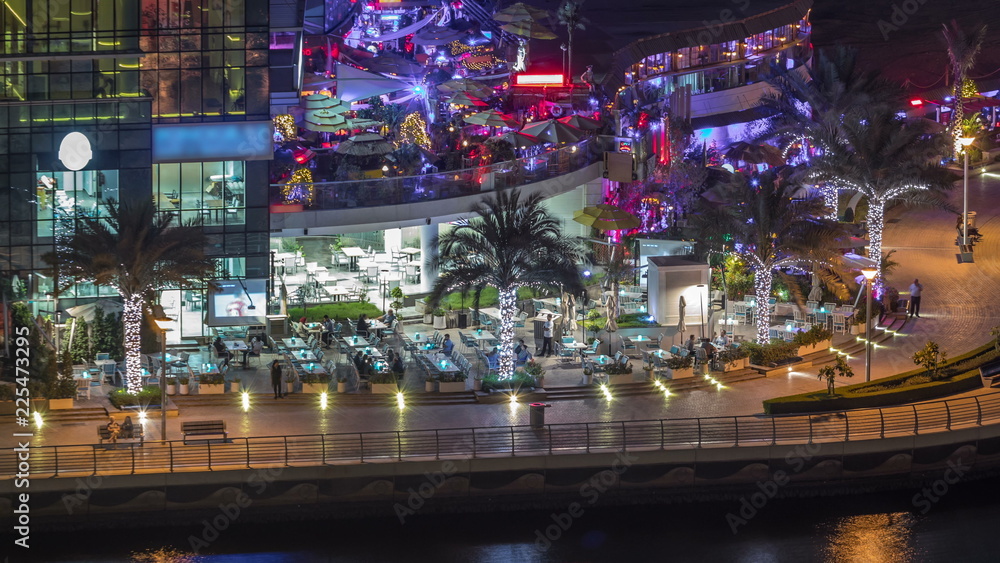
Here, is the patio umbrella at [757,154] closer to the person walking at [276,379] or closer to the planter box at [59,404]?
the person walking at [276,379]

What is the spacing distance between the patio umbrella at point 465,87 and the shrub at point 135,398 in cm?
2954

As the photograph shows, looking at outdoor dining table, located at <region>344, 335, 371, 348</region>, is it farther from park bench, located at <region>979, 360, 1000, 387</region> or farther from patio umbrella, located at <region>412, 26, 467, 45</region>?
patio umbrella, located at <region>412, 26, 467, 45</region>

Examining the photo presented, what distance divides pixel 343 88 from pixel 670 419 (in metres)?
30.5

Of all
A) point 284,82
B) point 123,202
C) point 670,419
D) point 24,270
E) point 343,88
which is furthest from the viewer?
point 343,88

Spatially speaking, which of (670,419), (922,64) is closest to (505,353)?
(670,419)

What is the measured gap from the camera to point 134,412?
39.7 meters

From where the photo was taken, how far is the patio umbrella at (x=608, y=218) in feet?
170

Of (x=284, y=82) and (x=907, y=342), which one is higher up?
(x=284, y=82)

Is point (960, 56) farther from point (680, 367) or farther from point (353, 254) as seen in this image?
point (680, 367)

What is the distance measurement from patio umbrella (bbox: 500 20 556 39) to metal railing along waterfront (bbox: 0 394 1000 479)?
4127 cm

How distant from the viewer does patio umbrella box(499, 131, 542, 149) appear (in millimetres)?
58622

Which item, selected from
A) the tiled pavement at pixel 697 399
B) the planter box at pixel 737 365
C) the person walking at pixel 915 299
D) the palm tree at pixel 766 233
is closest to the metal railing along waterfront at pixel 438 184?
the tiled pavement at pixel 697 399

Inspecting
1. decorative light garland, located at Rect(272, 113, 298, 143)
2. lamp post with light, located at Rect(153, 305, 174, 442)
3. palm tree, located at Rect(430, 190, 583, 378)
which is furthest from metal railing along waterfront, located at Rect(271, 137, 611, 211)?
lamp post with light, located at Rect(153, 305, 174, 442)

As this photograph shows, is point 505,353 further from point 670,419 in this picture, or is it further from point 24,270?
point 24,270
